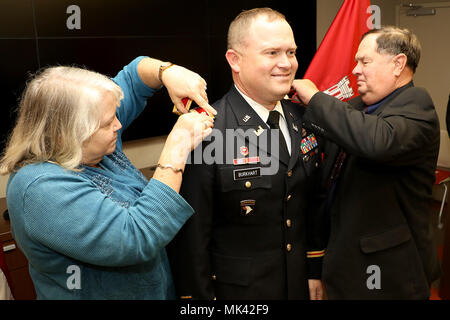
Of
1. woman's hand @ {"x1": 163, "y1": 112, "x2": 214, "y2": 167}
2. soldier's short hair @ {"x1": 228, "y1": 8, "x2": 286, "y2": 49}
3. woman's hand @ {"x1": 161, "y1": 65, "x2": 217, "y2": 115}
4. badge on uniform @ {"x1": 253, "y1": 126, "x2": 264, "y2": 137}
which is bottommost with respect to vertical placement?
badge on uniform @ {"x1": 253, "y1": 126, "x2": 264, "y2": 137}

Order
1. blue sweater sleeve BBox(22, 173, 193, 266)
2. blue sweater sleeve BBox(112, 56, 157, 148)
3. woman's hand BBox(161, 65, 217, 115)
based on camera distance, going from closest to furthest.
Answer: blue sweater sleeve BBox(22, 173, 193, 266) → woman's hand BBox(161, 65, 217, 115) → blue sweater sleeve BBox(112, 56, 157, 148)

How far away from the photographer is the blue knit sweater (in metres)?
1.08

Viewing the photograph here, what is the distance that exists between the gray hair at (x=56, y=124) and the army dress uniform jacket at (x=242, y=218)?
0.44 metres

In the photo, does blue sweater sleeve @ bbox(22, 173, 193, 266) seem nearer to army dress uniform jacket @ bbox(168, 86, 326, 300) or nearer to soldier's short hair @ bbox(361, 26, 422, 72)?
army dress uniform jacket @ bbox(168, 86, 326, 300)

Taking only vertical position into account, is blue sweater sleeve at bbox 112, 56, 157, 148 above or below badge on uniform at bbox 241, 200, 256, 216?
above

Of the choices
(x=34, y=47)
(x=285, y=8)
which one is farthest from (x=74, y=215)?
(x=285, y=8)

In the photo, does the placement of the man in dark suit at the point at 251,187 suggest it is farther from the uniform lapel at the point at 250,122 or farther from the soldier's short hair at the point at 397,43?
the soldier's short hair at the point at 397,43

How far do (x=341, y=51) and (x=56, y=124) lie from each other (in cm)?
167

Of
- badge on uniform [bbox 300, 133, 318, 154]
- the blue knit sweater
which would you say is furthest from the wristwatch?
badge on uniform [bbox 300, 133, 318, 154]

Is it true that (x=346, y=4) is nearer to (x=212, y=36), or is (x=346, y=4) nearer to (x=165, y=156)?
(x=165, y=156)

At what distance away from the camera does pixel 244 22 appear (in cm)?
153

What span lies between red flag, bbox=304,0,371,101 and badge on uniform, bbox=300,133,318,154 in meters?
0.65

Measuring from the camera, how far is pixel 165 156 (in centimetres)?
129

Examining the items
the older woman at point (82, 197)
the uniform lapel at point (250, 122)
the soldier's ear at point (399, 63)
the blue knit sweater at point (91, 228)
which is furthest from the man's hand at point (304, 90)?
the blue knit sweater at point (91, 228)
